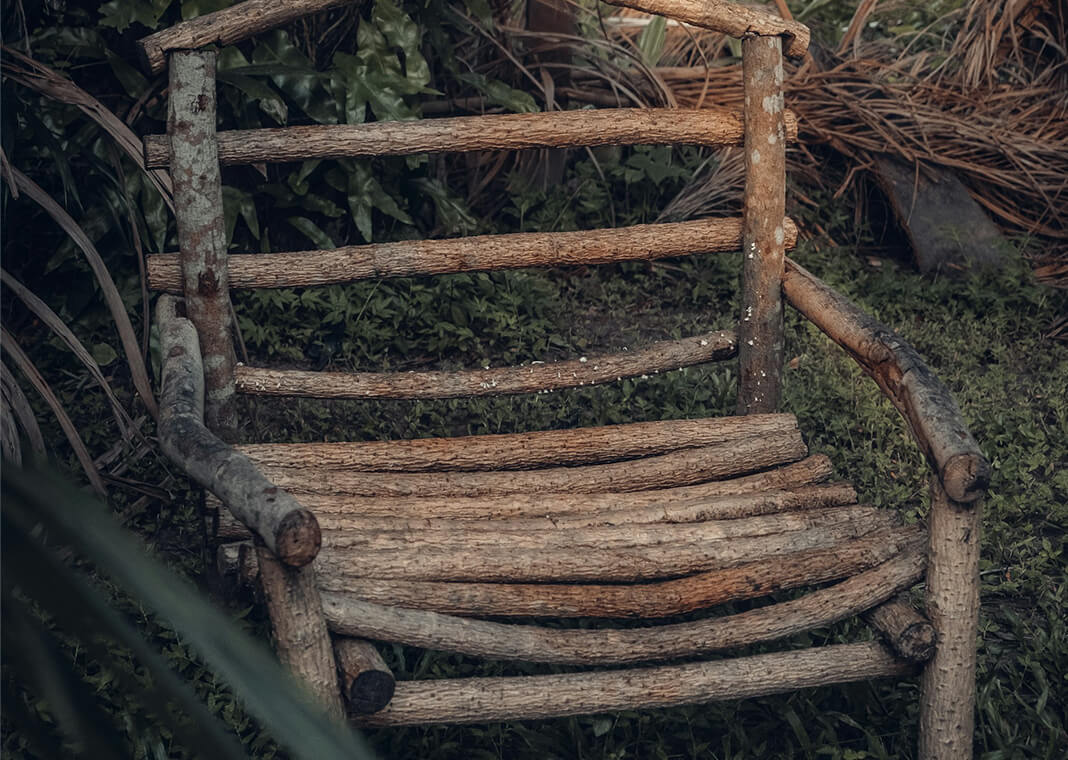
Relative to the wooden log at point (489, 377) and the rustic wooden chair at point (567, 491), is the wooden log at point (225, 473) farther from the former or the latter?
the wooden log at point (489, 377)

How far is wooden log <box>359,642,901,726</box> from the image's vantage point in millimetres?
1562

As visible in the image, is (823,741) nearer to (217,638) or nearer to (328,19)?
(217,638)

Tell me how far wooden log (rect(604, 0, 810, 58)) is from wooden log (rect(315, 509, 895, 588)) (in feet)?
3.23

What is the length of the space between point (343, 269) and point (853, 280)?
2089 millimetres

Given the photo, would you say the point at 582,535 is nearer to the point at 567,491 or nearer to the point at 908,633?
the point at 567,491

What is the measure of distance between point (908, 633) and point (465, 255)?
108 centimetres

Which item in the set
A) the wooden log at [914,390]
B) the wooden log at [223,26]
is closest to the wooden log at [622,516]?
the wooden log at [914,390]

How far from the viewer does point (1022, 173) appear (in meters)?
3.76

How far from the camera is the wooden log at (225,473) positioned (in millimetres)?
1331

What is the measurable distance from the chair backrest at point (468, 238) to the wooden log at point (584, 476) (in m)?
0.24

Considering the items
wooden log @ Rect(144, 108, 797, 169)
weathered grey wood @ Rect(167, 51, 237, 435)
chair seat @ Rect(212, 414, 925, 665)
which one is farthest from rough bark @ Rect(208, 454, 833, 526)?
wooden log @ Rect(144, 108, 797, 169)

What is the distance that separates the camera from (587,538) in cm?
180

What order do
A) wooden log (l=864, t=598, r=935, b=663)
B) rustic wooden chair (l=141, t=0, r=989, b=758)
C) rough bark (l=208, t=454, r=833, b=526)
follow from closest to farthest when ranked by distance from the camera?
1. rustic wooden chair (l=141, t=0, r=989, b=758)
2. wooden log (l=864, t=598, r=935, b=663)
3. rough bark (l=208, t=454, r=833, b=526)

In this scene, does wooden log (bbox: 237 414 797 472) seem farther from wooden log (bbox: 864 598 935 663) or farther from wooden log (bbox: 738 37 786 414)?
wooden log (bbox: 864 598 935 663)
